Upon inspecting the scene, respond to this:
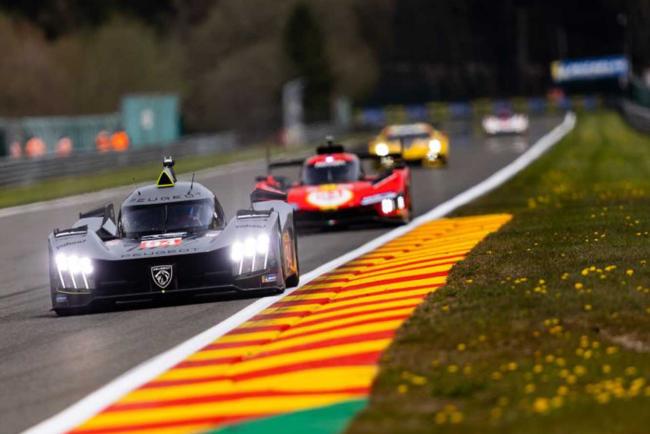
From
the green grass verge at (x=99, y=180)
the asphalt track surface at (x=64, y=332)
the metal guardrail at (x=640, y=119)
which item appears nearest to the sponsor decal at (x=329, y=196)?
the asphalt track surface at (x=64, y=332)

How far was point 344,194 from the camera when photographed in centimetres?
2212

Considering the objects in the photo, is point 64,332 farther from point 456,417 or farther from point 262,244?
point 456,417

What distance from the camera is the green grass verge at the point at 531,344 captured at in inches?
290

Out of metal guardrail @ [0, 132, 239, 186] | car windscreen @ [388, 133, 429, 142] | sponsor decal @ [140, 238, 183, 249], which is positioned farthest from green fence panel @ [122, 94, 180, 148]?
sponsor decal @ [140, 238, 183, 249]

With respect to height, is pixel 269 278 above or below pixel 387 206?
above

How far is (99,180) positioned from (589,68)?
110580 millimetres

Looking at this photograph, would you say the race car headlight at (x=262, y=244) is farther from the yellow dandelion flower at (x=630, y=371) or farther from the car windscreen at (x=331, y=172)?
the car windscreen at (x=331, y=172)

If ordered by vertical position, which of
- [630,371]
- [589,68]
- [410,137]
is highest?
[630,371]

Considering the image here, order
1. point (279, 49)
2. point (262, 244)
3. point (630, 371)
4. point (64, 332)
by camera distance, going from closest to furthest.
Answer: point (630, 371)
point (64, 332)
point (262, 244)
point (279, 49)

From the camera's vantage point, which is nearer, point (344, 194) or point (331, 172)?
point (344, 194)

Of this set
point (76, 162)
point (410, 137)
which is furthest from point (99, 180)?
point (410, 137)

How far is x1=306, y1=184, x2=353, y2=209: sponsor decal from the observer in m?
22.0

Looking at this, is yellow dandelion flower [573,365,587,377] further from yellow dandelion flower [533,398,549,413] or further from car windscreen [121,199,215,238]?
car windscreen [121,199,215,238]

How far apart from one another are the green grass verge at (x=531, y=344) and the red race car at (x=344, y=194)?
4.12 metres
